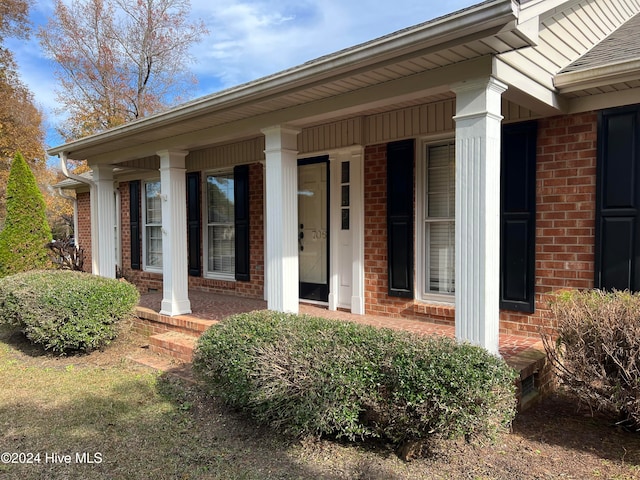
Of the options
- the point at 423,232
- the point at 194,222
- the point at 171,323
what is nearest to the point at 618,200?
the point at 423,232

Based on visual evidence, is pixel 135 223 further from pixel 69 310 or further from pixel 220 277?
pixel 69 310

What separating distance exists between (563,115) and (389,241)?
93.7 inches

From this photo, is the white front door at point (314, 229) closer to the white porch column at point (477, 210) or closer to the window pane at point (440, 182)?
the window pane at point (440, 182)

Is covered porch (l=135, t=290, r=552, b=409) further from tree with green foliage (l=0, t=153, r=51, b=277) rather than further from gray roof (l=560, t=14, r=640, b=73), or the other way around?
tree with green foliage (l=0, t=153, r=51, b=277)

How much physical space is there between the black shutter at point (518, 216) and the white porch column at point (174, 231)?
4207 millimetres

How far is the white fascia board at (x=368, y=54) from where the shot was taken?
2.97m

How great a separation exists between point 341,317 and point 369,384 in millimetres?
3058

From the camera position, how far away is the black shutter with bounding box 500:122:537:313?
476 centimetres

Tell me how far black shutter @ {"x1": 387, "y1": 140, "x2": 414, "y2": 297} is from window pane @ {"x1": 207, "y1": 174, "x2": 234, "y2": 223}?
3.65 metres

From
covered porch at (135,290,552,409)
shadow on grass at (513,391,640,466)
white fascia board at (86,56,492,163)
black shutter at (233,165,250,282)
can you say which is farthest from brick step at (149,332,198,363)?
shadow on grass at (513,391,640,466)

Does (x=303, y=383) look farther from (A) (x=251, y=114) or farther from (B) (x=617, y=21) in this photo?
(B) (x=617, y=21)

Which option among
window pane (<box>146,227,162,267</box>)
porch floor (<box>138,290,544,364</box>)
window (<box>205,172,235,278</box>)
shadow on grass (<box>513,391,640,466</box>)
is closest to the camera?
shadow on grass (<box>513,391,640,466</box>)

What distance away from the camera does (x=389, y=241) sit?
5906mm

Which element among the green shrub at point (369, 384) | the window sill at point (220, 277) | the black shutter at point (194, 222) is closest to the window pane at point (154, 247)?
the black shutter at point (194, 222)
